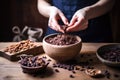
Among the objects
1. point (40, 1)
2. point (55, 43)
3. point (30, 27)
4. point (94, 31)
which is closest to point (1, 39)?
point (30, 27)

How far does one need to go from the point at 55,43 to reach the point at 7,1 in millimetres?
1581

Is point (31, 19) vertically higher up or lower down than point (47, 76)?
lower down

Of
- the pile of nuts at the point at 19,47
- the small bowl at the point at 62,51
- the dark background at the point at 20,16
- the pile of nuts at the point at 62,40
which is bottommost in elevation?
the dark background at the point at 20,16

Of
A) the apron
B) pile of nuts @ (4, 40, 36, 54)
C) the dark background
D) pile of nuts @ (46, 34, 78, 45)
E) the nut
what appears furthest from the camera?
the dark background

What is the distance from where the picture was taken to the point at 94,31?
1.96 m

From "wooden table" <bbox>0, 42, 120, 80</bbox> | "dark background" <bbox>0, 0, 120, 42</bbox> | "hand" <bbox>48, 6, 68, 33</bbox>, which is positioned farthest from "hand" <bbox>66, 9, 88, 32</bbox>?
"dark background" <bbox>0, 0, 120, 42</bbox>

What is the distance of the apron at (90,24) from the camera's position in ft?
6.33

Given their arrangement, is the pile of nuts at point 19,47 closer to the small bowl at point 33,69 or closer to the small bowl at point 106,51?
the small bowl at point 33,69

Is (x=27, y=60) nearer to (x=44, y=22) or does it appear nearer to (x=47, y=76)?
(x=47, y=76)

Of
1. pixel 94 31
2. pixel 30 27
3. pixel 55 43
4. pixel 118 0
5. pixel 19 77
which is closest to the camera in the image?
pixel 19 77

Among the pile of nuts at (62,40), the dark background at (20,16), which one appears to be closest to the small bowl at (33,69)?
the pile of nuts at (62,40)

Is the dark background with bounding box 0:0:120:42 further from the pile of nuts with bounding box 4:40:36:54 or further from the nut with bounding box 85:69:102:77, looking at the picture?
the nut with bounding box 85:69:102:77

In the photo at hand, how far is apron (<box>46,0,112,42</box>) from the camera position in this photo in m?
1.93

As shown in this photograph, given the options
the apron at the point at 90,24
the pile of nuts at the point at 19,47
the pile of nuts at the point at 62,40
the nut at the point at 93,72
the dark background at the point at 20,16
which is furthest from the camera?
the dark background at the point at 20,16
